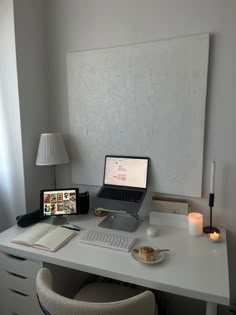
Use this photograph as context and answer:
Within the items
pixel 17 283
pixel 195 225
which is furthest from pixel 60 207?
pixel 195 225

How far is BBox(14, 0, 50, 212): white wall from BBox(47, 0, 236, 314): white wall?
5.4 inches

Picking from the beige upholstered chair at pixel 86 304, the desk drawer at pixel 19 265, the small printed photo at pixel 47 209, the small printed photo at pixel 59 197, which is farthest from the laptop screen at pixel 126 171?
the beige upholstered chair at pixel 86 304

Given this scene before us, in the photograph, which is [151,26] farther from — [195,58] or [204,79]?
[204,79]

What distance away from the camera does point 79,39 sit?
180 centimetres

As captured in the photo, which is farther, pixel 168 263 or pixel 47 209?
pixel 47 209

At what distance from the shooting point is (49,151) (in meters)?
1.74

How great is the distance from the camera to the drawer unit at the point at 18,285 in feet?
4.52

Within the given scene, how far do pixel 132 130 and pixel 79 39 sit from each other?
30.0 inches

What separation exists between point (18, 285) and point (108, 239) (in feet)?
1.89

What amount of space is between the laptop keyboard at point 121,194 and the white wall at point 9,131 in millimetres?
592

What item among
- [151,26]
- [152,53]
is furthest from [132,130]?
[151,26]

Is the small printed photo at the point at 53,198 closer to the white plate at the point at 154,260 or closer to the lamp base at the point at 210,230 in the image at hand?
the white plate at the point at 154,260

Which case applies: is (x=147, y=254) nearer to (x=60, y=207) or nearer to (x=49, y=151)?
(x=60, y=207)

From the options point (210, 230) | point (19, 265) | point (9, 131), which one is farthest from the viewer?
point (9, 131)
